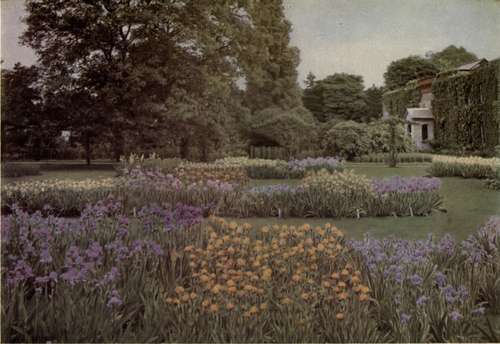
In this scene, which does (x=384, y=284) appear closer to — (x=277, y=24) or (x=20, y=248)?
(x=277, y=24)

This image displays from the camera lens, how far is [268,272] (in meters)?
3.23

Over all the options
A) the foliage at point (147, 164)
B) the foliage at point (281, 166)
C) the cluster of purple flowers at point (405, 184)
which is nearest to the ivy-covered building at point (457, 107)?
the cluster of purple flowers at point (405, 184)

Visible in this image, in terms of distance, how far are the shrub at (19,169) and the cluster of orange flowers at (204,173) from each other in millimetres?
1360

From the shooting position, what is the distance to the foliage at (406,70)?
4.49 metres

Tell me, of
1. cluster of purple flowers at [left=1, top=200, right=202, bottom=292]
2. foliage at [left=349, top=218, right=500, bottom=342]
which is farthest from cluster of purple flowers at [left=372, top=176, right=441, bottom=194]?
cluster of purple flowers at [left=1, top=200, right=202, bottom=292]

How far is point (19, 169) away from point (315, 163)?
3.03m

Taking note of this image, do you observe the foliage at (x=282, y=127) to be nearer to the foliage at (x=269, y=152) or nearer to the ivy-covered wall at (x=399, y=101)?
the foliage at (x=269, y=152)

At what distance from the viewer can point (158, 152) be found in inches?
179

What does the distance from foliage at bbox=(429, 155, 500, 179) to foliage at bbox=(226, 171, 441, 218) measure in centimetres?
15

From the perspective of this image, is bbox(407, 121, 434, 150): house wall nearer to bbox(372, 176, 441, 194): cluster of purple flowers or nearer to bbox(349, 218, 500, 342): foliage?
bbox(372, 176, 441, 194): cluster of purple flowers

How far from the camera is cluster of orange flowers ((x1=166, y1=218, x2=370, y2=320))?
3.25m

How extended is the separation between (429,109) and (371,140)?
2.43 ft

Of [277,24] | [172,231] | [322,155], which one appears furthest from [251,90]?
[172,231]

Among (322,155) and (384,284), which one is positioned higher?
(322,155)
